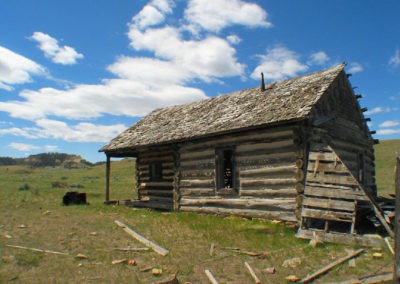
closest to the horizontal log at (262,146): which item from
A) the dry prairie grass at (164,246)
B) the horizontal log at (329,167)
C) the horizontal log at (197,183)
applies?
the horizontal log at (329,167)

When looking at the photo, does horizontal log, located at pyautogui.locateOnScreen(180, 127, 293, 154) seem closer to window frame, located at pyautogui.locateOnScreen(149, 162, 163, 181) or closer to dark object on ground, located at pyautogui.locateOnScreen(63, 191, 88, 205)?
window frame, located at pyautogui.locateOnScreen(149, 162, 163, 181)

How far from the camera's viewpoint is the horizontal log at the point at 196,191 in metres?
12.1

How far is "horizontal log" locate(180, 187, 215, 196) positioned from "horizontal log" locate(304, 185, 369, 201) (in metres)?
4.00

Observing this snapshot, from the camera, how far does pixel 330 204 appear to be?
831cm

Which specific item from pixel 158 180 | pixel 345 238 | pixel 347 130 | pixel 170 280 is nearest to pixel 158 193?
pixel 158 180

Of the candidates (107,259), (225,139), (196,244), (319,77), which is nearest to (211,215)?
(225,139)

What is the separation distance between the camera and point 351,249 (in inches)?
275

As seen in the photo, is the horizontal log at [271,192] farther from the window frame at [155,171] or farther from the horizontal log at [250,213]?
the window frame at [155,171]

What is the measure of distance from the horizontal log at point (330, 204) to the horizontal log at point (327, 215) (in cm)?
12

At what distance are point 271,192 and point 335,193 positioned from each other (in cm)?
226

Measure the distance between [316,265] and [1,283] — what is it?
213 inches

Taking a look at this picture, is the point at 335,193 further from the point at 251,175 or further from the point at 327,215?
the point at 251,175

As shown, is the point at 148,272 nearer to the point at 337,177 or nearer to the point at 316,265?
the point at 316,265

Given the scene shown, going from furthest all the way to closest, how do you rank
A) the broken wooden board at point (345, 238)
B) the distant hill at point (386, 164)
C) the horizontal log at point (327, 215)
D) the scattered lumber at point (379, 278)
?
1. the distant hill at point (386, 164)
2. the horizontal log at point (327, 215)
3. the broken wooden board at point (345, 238)
4. the scattered lumber at point (379, 278)
